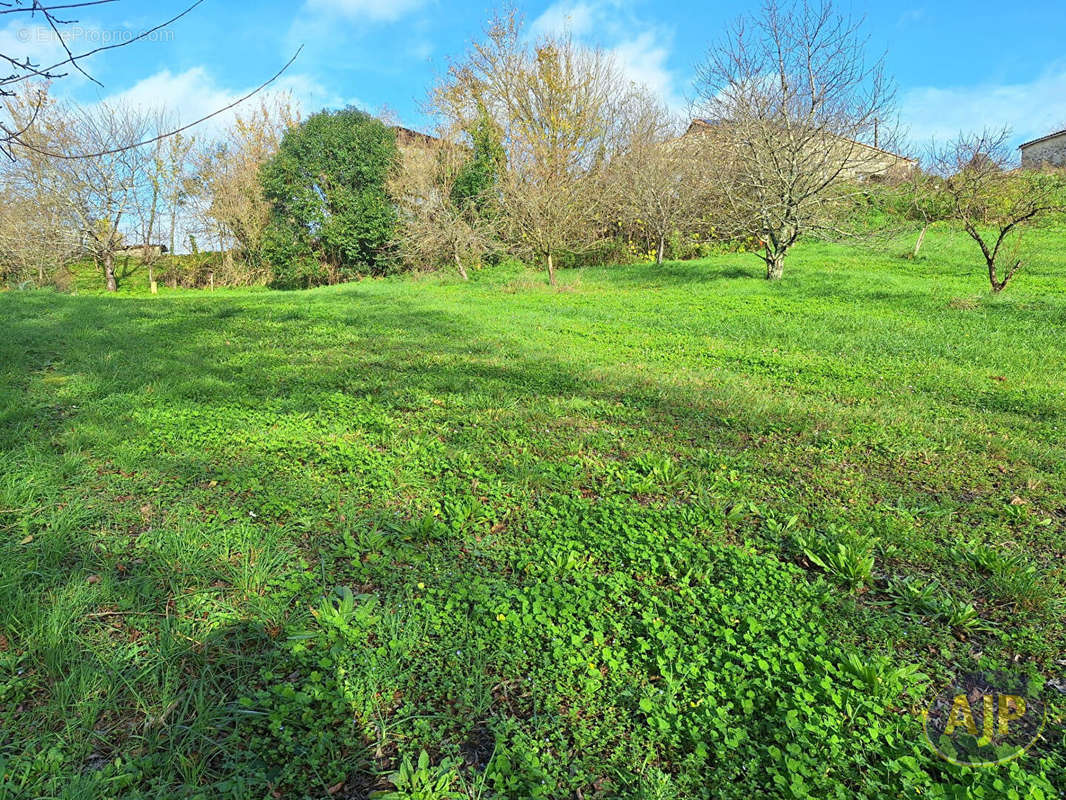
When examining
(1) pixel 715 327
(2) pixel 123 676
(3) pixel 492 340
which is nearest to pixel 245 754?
(2) pixel 123 676

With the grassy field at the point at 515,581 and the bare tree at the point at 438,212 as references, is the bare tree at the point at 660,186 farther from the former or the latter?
the grassy field at the point at 515,581

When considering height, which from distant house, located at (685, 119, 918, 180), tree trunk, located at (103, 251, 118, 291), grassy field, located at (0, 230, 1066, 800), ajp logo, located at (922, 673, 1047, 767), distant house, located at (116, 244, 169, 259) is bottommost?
ajp logo, located at (922, 673, 1047, 767)

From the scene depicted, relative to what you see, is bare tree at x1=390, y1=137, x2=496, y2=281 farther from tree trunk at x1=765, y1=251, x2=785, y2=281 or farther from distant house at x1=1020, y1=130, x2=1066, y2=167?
distant house at x1=1020, y1=130, x2=1066, y2=167

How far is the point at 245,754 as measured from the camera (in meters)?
1.66

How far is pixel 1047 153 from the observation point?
28.8 metres

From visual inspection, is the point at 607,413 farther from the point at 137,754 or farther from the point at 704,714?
the point at 137,754

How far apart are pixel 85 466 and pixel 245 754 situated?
2.61 m

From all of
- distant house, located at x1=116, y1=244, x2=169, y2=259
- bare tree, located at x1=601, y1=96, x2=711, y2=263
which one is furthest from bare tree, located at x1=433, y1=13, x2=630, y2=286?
distant house, located at x1=116, y1=244, x2=169, y2=259

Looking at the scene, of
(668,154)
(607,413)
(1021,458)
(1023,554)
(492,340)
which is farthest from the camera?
(668,154)

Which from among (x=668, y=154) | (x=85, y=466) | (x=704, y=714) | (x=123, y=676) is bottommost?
(x=704, y=714)

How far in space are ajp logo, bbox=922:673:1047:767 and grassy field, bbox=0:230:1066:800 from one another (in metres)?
0.05

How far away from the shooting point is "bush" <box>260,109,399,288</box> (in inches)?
838

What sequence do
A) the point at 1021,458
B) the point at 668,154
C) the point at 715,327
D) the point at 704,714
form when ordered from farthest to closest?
the point at 668,154, the point at 715,327, the point at 1021,458, the point at 704,714

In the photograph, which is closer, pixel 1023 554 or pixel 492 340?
pixel 1023 554
